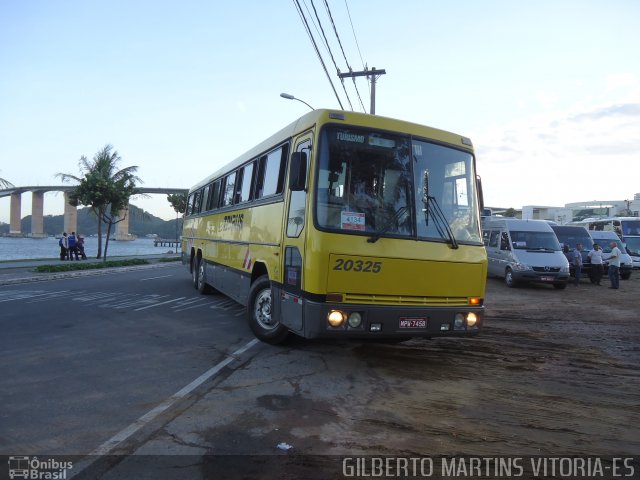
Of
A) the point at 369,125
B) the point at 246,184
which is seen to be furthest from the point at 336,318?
the point at 246,184

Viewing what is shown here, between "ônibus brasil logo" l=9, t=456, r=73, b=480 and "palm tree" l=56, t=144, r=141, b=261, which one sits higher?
"palm tree" l=56, t=144, r=141, b=261

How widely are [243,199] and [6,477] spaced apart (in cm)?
615

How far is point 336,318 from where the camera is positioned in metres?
5.29

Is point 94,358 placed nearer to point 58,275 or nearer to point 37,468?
point 37,468

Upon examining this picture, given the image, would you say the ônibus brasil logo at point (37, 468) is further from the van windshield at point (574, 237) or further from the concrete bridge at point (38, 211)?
the concrete bridge at point (38, 211)

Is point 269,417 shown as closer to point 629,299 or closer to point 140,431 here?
point 140,431

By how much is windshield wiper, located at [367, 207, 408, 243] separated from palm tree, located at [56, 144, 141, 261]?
24.4 m

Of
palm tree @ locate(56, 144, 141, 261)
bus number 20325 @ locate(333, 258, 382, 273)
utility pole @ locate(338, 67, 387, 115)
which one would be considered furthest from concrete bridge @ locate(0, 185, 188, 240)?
bus number 20325 @ locate(333, 258, 382, 273)

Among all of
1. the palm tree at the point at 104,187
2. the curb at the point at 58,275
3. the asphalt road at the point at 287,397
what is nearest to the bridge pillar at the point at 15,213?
the palm tree at the point at 104,187

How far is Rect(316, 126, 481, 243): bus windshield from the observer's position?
18.2 feet

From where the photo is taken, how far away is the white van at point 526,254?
16578 millimetres

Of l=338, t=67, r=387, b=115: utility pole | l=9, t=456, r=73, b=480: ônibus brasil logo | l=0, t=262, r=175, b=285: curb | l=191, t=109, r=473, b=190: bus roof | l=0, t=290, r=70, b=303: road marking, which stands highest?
l=338, t=67, r=387, b=115: utility pole

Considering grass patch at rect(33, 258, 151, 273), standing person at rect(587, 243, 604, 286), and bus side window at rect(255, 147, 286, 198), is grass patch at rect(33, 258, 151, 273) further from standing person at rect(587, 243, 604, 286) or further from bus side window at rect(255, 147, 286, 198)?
standing person at rect(587, 243, 604, 286)

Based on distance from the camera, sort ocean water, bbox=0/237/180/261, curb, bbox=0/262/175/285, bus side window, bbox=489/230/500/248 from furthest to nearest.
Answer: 1. ocean water, bbox=0/237/180/261
2. bus side window, bbox=489/230/500/248
3. curb, bbox=0/262/175/285
